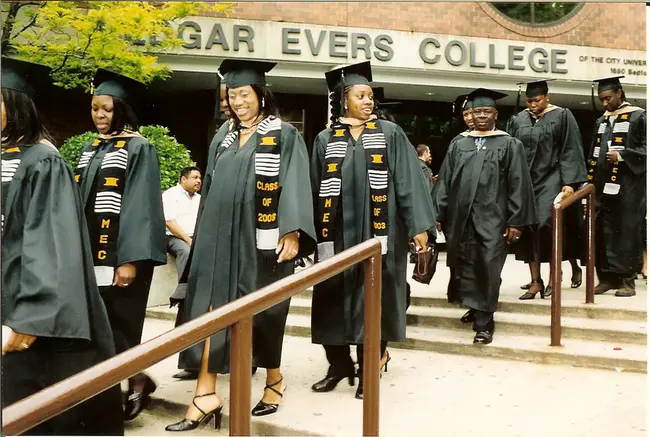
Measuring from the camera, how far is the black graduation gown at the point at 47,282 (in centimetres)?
236

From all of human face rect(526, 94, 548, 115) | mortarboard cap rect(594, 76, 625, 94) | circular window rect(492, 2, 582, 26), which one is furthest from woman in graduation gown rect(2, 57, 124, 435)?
circular window rect(492, 2, 582, 26)

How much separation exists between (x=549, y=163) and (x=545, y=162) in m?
0.03

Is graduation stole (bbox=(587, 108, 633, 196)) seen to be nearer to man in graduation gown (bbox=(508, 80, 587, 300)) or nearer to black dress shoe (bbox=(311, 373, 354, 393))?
man in graduation gown (bbox=(508, 80, 587, 300))

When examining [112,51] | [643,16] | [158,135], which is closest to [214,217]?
[643,16]

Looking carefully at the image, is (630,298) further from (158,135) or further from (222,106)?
(158,135)

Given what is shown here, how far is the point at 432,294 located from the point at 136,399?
2876 millimetres

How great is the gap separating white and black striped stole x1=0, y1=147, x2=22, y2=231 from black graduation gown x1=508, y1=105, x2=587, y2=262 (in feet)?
13.4

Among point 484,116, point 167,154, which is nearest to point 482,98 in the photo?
point 484,116

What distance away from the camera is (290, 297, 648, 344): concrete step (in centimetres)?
470

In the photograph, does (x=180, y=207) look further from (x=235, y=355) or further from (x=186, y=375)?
(x=235, y=355)

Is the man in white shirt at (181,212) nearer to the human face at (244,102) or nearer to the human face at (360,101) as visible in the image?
the human face at (360,101)

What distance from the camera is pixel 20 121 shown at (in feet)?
8.79

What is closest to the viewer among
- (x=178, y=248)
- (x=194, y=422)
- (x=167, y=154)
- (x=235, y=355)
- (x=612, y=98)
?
(x=235, y=355)

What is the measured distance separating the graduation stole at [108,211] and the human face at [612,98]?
365cm
